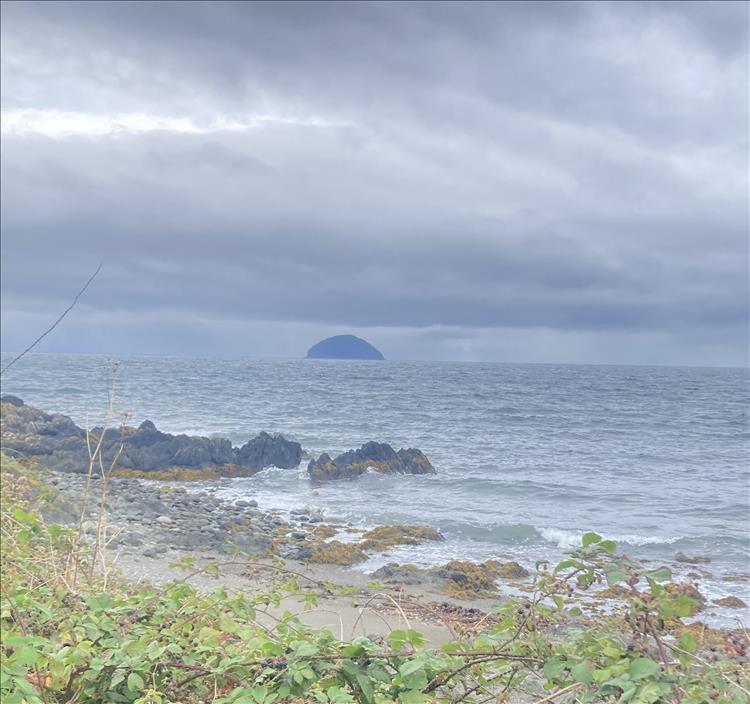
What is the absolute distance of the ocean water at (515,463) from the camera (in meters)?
14.4

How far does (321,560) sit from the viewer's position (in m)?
12.9

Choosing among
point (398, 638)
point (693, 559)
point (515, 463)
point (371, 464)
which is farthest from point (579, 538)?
point (398, 638)

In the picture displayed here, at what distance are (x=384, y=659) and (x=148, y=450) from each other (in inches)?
891

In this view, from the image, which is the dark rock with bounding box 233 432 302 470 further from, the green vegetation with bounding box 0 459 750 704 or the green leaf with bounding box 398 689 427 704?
the green leaf with bounding box 398 689 427 704

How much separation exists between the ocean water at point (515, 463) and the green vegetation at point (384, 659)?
309cm

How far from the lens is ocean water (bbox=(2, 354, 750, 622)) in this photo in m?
→ 14.4

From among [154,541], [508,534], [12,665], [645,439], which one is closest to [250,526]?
[154,541]

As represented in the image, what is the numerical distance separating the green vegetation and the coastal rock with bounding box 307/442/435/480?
19.4 m

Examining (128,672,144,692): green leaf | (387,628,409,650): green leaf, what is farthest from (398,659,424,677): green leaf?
(128,672,144,692): green leaf

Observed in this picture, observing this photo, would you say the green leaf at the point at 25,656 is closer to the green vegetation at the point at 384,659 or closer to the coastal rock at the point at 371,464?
the green vegetation at the point at 384,659

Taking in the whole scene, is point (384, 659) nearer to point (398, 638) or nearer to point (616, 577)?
point (398, 638)

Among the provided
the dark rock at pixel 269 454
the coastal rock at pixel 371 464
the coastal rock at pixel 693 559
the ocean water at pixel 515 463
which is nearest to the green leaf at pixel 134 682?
the ocean water at pixel 515 463

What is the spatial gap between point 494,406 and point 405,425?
11926 millimetres

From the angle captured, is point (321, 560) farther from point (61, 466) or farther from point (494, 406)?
point (494, 406)
